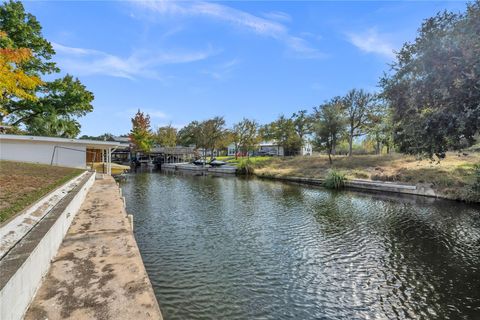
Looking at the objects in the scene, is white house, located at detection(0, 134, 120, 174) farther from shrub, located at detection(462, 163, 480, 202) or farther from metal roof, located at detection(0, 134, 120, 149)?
shrub, located at detection(462, 163, 480, 202)

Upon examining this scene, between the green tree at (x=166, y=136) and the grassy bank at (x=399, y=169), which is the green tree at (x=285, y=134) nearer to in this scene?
the grassy bank at (x=399, y=169)

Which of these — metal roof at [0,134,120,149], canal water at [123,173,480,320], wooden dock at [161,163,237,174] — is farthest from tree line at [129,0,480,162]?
wooden dock at [161,163,237,174]

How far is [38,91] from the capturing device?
809 inches

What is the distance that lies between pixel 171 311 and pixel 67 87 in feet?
73.3

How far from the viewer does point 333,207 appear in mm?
15141

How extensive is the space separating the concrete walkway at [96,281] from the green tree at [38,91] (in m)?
18.1

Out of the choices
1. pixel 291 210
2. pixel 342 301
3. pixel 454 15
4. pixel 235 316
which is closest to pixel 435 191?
pixel 291 210

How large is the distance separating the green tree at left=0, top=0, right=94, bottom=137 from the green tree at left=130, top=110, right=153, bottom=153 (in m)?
29.0

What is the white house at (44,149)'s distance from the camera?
56.8 feet

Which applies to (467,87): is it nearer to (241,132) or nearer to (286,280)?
(286,280)

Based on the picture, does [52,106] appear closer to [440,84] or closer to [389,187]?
[440,84]

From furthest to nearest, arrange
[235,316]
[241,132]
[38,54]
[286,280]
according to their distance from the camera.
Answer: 1. [241,132]
2. [38,54]
3. [286,280]
4. [235,316]

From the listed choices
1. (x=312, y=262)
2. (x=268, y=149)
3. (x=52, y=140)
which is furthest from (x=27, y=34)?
(x=268, y=149)

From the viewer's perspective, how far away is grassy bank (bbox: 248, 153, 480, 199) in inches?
717
